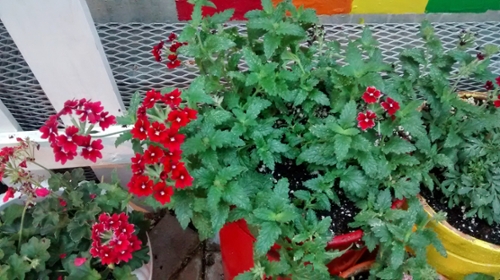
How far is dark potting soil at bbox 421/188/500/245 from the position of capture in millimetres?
1317

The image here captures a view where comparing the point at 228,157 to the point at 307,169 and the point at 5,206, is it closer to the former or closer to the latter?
the point at 307,169

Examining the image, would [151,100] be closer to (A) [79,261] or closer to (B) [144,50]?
(A) [79,261]

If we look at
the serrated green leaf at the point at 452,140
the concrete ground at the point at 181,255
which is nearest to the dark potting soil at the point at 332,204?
the serrated green leaf at the point at 452,140

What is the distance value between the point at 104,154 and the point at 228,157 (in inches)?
22.5

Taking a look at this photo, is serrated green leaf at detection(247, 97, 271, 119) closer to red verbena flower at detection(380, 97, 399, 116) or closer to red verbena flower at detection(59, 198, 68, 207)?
red verbena flower at detection(380, 97, 399, 116)

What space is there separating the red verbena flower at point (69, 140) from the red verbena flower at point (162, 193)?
0.66ft

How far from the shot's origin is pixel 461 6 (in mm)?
1605

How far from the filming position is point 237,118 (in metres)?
A: 1.21

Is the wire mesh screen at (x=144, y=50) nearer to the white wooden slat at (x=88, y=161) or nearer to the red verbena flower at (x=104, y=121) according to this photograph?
the white wooden slat at (x=88, y=161)

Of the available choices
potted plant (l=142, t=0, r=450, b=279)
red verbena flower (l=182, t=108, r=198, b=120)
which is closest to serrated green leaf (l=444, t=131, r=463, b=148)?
potted plant (l=142, t=0, r=450, b=279)

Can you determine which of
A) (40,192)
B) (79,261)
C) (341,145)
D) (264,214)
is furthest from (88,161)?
(341,145)

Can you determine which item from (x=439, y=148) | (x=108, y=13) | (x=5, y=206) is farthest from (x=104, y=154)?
(x=439, y=148)

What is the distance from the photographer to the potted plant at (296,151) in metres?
1.14

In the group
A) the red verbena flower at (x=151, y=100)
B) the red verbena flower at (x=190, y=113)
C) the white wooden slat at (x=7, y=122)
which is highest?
the red verbena flower at (x=151, y=100)
